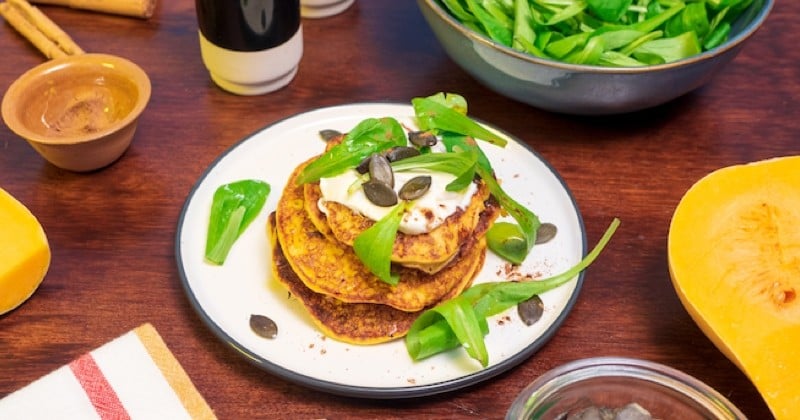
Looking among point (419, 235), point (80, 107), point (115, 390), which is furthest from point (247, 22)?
point (115, 390)

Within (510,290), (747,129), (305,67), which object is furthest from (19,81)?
(747,129)

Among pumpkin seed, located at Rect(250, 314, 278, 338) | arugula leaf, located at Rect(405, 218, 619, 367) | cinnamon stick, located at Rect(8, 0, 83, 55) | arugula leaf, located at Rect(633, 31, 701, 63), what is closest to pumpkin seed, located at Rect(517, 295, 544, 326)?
arugula leaf, located at Rect(405, 218, 619, 367)

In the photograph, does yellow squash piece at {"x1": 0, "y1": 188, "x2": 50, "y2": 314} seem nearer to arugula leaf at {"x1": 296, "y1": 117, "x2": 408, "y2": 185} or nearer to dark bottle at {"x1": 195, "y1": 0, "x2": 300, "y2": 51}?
arugula leaf at {"x1": 296, "y1": 117, "x2": 408, "y2": 185}

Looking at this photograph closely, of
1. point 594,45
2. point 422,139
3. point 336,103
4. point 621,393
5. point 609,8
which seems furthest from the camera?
point 336,103

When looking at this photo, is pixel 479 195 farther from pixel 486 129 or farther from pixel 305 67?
pixel 305 67

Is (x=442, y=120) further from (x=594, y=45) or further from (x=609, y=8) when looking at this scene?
(x=609, y=8)

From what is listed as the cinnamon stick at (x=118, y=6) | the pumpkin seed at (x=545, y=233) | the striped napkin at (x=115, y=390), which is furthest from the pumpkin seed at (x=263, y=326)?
the cinnamon stick at (x=118, y=6)
